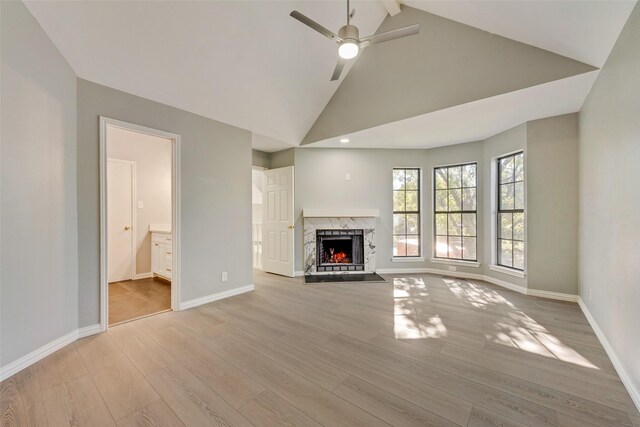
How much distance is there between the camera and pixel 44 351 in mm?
2129

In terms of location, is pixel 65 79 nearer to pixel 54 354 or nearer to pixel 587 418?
pixel 54 354

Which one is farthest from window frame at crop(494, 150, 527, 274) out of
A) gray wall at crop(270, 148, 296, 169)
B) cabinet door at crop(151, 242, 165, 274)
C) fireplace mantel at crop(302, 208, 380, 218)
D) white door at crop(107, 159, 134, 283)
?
white door at crop(107, 159, 134, 283)

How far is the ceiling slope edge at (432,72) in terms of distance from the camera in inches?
105

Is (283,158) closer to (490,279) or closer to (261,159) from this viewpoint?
(261,159)

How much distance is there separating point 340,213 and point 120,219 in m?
3.99

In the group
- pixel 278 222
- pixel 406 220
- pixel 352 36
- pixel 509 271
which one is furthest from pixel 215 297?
pixel 509 271

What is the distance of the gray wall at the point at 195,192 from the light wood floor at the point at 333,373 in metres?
0.60

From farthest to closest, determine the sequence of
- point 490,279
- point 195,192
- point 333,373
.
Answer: point 490,279
point 195,192
point 333,373

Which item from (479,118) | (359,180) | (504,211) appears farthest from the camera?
(359,180)

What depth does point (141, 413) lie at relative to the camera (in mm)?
1539

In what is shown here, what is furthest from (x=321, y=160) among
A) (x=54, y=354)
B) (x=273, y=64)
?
(x=54, y=354)

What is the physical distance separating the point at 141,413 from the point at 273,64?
11.7 ft

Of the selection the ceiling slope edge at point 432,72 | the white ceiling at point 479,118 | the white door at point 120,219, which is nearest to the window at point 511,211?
the white ceiling at point 479,118

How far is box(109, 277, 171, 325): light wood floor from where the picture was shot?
3084mm
